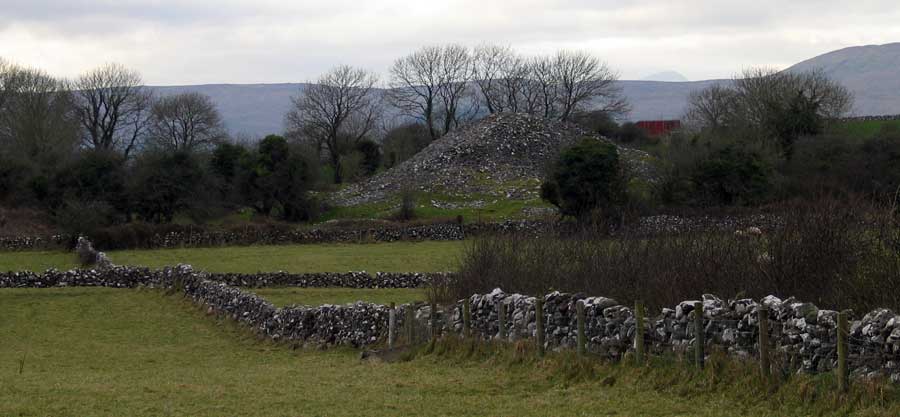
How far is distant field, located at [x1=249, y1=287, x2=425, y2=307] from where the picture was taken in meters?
36.6

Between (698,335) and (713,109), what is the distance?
Answer: 9754cm

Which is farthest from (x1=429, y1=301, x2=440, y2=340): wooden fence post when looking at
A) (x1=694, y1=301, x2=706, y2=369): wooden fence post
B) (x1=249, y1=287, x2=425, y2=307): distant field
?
(x1=249, y1=287, x2=425, y2=307): distant field

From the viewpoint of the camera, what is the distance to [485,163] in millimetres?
88688

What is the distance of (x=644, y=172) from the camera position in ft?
270

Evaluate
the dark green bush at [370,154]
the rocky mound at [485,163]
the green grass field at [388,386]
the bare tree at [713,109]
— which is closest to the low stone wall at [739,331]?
the green grass field at [388,386]

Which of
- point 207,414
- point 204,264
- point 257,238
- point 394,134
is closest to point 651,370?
point 207,414

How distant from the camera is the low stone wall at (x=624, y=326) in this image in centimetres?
1273

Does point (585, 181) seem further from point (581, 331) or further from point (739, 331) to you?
point (739, 331)

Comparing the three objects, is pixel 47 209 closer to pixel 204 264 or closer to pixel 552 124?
pixel 204 264

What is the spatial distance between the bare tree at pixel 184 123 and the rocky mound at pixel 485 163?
116 ft

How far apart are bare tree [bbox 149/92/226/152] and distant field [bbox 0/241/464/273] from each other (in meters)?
61.5

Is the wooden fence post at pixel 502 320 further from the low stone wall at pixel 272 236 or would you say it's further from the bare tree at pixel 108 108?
the bare tree at pixel 108 108

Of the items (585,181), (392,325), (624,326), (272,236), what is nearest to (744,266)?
(624,326)

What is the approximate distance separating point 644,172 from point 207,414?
2779 inches
